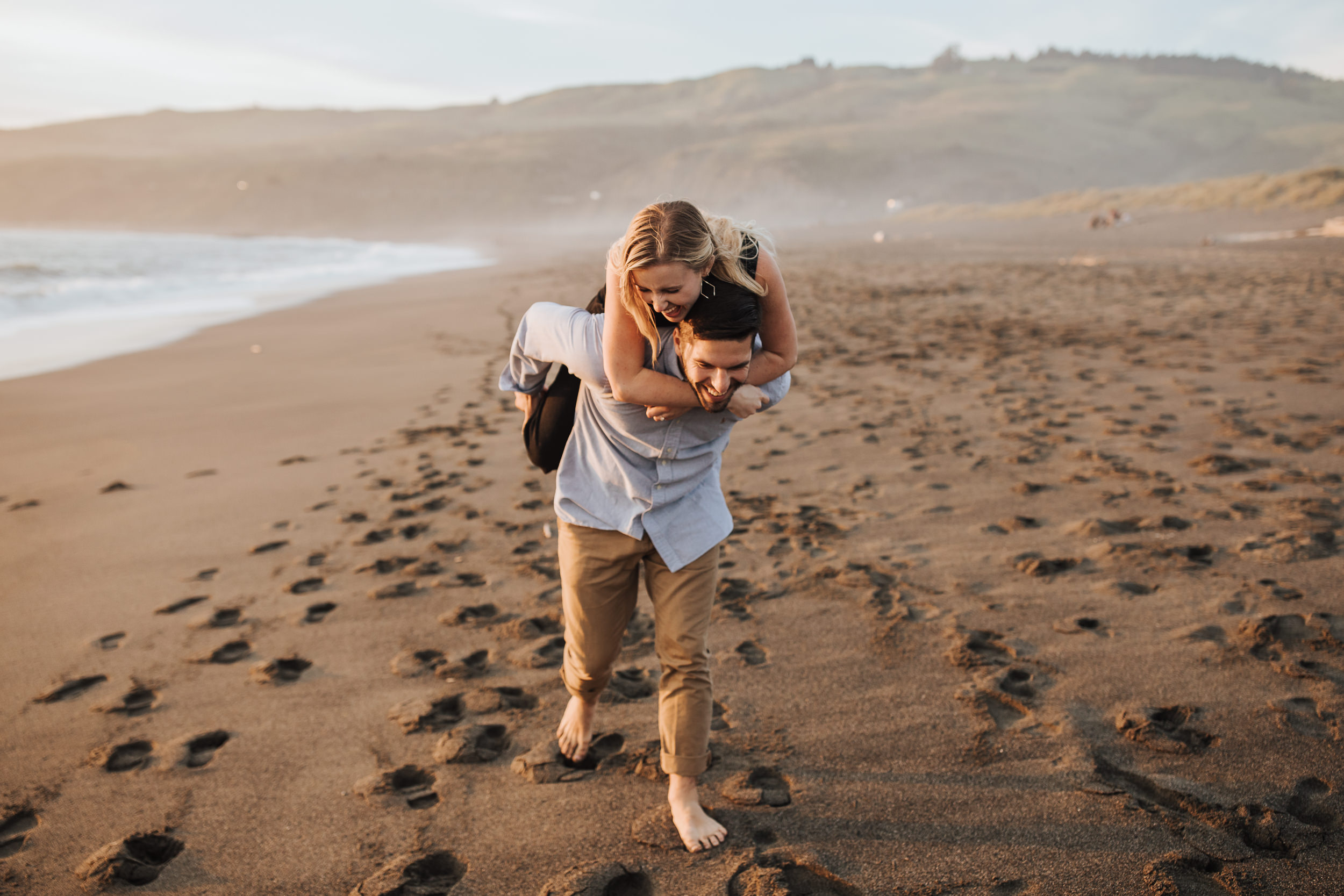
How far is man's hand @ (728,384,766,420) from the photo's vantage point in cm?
155

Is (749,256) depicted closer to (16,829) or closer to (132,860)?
(132,860)

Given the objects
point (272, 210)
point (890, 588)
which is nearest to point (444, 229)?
A: point (272, 210)

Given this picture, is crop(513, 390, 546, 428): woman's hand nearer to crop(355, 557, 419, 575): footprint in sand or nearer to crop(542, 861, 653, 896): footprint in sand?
crop(542, 861, 653, 896): footprint in sand

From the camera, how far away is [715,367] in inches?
59.1

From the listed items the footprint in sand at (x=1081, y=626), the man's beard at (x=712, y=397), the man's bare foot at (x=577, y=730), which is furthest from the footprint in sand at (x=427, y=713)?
the footprint in sand at (x=1081, y=626)

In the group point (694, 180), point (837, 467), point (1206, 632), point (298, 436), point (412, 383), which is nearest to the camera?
point (1206, 632)

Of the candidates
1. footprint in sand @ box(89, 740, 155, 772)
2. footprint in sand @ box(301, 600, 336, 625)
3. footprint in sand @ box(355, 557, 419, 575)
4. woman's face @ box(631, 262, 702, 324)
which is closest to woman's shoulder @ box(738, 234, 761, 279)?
woman's face @ box(631, 262, 702, 324)

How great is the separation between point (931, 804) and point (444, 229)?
66890 millimetres

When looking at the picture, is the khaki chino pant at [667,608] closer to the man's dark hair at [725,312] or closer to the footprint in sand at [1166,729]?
the man's dark hair at [725,312]

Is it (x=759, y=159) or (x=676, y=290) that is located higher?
(x=759, y=159)

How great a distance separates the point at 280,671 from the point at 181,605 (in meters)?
0.83

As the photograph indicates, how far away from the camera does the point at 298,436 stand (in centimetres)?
537

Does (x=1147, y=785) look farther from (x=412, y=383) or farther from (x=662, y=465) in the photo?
(x=412, y=383)

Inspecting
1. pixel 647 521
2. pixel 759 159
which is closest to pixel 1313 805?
pixel 647 521
